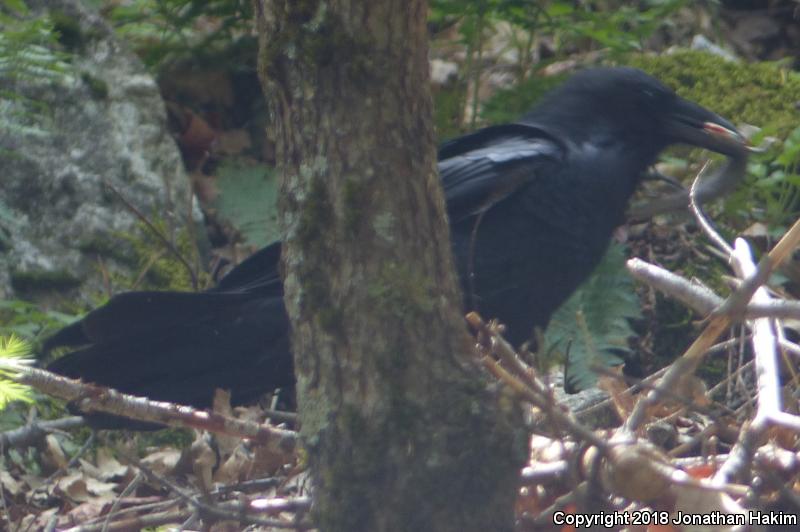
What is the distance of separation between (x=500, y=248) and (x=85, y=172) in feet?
6.18

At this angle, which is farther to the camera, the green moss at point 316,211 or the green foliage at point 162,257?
the green foliage at point 162,257

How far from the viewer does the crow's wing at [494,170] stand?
4242 millimetres

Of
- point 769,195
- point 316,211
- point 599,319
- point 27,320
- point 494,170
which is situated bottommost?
point 599,319

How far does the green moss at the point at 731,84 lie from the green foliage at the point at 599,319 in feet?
3.80

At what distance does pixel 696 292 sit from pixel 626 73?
6.93ft

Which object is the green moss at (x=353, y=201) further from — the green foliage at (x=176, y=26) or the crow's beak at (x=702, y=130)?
the green foliage at (x=176, y=26)

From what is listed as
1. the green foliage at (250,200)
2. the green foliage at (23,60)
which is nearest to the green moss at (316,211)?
the green foliage at (23,60)

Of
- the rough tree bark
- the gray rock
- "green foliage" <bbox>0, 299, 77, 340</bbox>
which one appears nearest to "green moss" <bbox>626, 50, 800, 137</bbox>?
the gray rock

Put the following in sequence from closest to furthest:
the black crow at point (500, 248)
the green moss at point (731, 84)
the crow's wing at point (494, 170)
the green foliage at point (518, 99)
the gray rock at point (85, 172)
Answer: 1. the black crow at point (500, 248)
2. the crow's wing at point (494, 170)
3. the gray rock at point (85, 172)
4. the green foliage at point (518, 99)
5. the green moss at point (731, 84)

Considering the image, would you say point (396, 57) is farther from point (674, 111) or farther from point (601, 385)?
point (674, 111)

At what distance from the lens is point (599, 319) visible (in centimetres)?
466

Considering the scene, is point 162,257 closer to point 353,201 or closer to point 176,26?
point 176,26

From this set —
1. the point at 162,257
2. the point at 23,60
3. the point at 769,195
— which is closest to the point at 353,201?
the point at 23,60

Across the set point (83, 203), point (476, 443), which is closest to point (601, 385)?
point (476, 443)
